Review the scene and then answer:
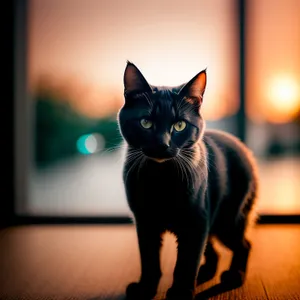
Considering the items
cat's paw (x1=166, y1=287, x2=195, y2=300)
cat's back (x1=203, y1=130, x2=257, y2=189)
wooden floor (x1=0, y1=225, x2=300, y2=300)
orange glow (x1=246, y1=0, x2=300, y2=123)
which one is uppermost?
orange glow (x1=246, y1=0, x2=300, y2=123)

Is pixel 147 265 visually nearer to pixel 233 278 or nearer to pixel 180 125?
pixel 233 278

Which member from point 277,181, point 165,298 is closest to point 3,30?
point 165,298

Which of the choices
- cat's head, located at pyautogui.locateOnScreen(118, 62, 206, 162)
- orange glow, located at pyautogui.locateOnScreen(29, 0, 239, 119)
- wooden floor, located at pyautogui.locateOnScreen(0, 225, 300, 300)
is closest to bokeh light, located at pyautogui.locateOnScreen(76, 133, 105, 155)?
orange glow, located at pyautogui.locateOnScreen(29, 0, 239, 119)

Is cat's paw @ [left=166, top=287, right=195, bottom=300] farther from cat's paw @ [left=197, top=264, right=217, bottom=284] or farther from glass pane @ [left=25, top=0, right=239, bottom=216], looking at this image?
glass pane @ [left=25, top=0, right=239, bottom=216]

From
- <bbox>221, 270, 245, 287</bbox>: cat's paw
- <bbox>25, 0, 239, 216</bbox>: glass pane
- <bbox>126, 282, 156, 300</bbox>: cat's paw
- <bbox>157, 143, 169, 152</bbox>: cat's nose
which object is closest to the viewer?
<bbox>157, 143, 169, 152</bbox>: cat's nose

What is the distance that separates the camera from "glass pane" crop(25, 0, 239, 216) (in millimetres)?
1690

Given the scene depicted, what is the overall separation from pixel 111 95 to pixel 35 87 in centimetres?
46

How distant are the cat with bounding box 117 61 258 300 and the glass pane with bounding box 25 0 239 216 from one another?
60 centimetres

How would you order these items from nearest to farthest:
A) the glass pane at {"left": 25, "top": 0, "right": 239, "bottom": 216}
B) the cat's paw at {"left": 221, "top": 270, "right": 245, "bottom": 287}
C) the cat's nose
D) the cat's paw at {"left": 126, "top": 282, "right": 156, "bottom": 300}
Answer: the cat's nose < the cat's paw at {"left": 126, "top": 282, "right": 156, "bottom": 300} < the cat's paw at {"left": 221, "top": 270, "right": 245, "bottom": 287} < the glass pane at {"left": 25, "top": 0, "right": 239, "bottom": 216}

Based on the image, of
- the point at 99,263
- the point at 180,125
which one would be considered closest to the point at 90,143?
the point at 99,263

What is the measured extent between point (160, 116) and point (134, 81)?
0.11 meters

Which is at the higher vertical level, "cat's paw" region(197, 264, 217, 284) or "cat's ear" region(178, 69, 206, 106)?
"cat's ear" region(178, 69, 206, 106)

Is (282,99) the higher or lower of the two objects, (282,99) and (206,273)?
the higher

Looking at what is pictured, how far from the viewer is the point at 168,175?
37.7 inches
